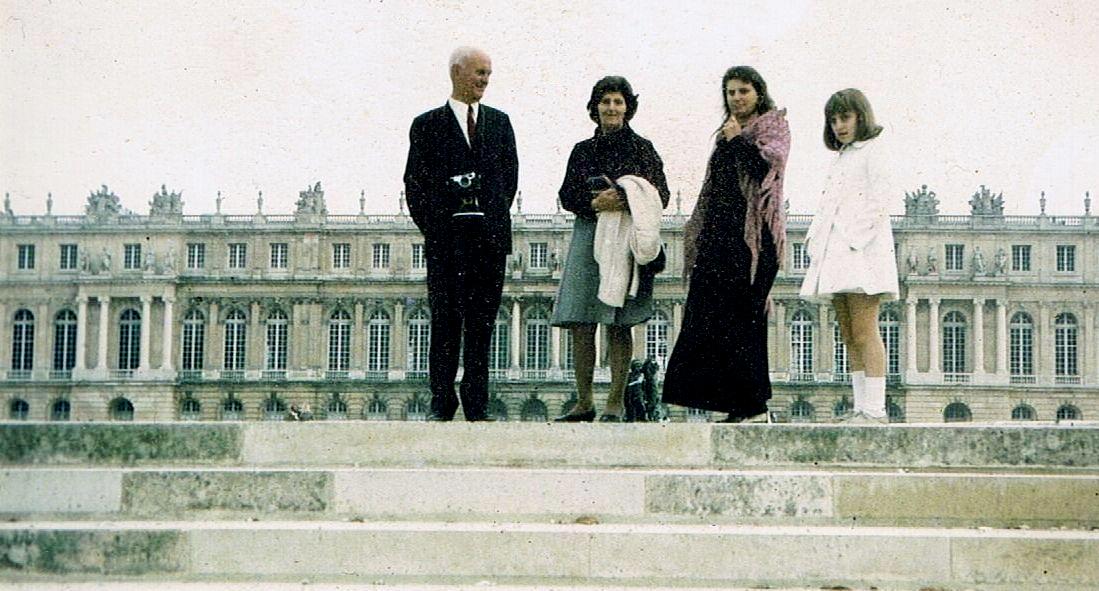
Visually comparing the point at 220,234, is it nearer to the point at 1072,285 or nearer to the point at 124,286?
the point at 124,286

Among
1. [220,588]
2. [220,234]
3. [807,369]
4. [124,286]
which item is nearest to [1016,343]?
[807,369]

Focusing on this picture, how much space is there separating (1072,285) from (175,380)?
29657mm

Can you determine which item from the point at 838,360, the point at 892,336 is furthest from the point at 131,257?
the point at 892,336

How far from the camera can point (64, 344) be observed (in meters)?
47.1

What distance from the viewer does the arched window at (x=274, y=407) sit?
148 feet

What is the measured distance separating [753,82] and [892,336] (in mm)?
40520

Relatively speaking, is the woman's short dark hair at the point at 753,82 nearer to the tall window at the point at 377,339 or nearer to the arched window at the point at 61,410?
the arched window at the point at 61,410

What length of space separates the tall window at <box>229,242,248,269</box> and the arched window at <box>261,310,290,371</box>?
6.83 feet

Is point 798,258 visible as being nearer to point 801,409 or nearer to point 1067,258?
point 801,409

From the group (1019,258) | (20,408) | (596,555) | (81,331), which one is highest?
(1019,258)

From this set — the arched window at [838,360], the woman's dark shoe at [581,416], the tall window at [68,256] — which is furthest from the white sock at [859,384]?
the arched window at [838,360]

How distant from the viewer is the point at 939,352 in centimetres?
4278

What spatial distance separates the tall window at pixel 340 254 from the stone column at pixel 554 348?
8.23 m

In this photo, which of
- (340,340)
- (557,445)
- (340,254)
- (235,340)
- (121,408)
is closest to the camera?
(557,445)
